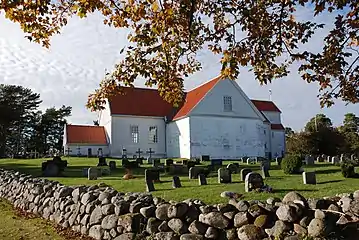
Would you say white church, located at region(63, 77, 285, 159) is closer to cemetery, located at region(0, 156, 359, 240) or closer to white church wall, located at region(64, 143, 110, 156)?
white church wall, located at region(64, 143, 110, 156)

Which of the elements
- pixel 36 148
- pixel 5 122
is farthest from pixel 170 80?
pixel 36 148

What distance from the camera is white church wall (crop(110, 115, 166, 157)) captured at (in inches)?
1786

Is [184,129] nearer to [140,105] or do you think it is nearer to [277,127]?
[140,105]

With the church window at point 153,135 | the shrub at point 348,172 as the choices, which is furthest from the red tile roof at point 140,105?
the shrub at point 348,172

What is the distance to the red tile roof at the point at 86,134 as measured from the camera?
45.4 m

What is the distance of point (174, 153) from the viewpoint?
151 feet

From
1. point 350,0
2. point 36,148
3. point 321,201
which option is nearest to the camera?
point 321,201

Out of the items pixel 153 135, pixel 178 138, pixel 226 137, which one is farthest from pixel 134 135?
pixel 226 137

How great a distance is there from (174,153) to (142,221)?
3850 cm

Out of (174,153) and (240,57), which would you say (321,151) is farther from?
(240,57)

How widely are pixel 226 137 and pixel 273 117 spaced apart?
14.3 meters

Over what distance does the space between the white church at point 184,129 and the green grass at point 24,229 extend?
1248 inches

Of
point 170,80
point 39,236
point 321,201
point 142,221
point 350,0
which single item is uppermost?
point 350,0

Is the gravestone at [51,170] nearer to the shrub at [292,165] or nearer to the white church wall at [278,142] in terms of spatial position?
the shrub at [292,165]
